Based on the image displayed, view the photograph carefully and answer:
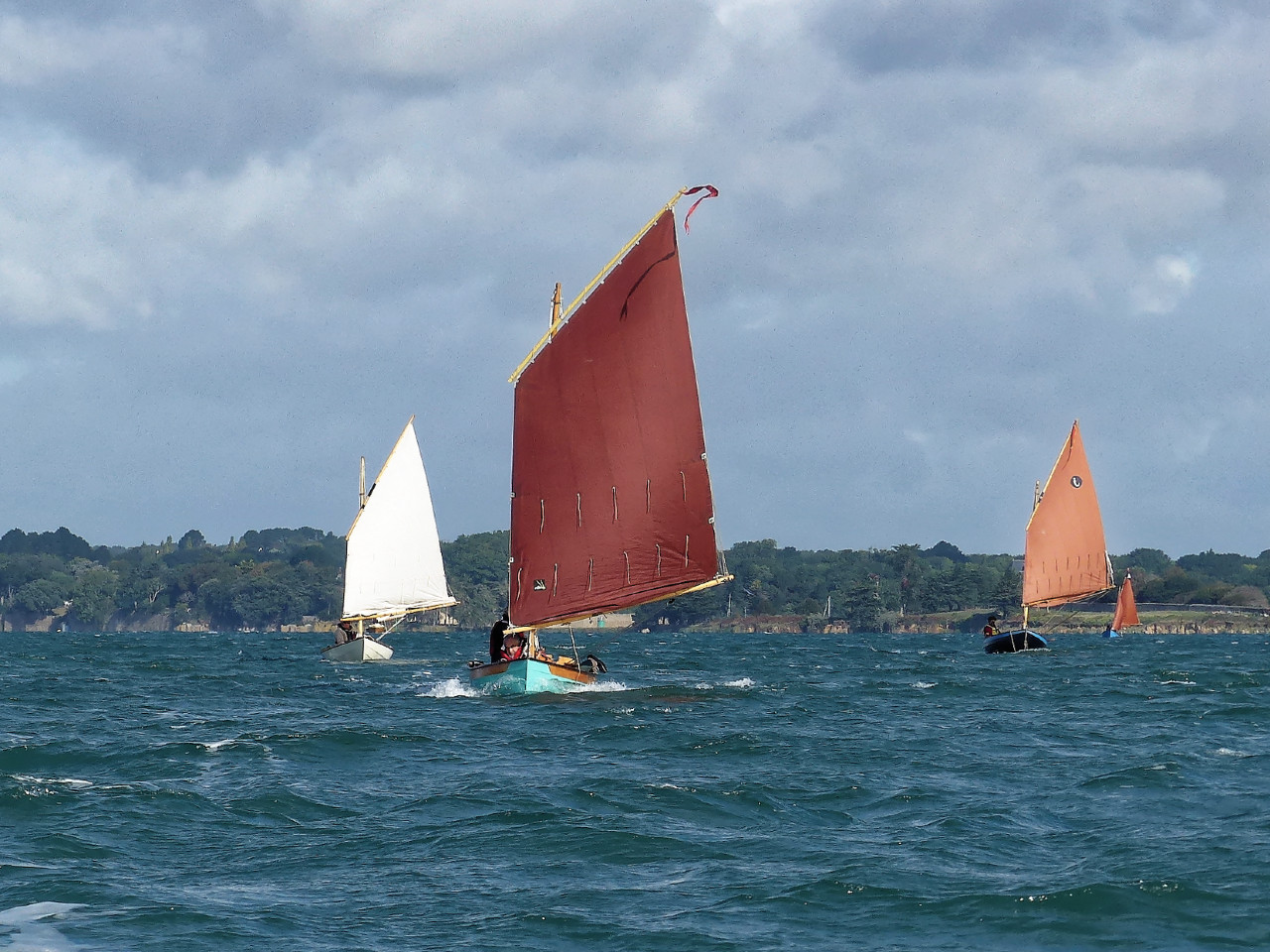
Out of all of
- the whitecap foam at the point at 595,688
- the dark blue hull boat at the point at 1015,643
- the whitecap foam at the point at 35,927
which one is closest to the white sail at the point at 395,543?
the whitecap foam at the point at 595,688

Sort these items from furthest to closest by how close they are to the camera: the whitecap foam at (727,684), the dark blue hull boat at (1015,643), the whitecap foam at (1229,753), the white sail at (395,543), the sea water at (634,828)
Answer: the dark blue hull boat at (1015,643), the white sail at (395,543), the whitecap foam at (727,684), the whitecap foam at (1229,753), the sea water at (634,828)

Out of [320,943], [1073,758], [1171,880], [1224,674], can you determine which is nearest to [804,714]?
[1073,758]

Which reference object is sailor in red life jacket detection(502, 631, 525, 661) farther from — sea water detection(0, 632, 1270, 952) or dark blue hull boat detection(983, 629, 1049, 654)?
dark blue hull boat detection(983, 629, 1049, 654)

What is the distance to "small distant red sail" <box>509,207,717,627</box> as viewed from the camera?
3791cm

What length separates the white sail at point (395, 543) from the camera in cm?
7912

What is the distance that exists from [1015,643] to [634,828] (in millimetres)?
76292

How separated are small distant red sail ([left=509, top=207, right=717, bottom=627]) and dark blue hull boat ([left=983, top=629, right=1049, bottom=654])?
5796 cm

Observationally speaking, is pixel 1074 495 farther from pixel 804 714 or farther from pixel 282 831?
pixel 282 831

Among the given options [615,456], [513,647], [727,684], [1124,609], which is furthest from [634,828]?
[1124,609]

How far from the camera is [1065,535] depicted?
92250mm

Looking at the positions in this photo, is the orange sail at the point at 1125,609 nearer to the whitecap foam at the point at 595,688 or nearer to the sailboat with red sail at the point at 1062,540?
the sailboat with red sail at the point at 1062,540

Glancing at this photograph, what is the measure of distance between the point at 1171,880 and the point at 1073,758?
11.7m

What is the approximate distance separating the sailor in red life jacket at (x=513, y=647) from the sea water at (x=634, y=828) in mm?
2981

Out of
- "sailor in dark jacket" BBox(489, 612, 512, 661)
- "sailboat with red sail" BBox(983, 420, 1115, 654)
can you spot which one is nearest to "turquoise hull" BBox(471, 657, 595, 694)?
"sailor in dark jacket" BBox(489, 612, 512, 661)
